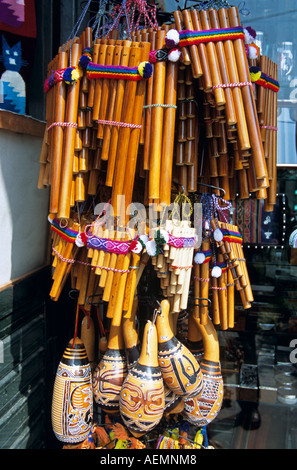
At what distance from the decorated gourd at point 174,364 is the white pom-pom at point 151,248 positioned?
0.25 m

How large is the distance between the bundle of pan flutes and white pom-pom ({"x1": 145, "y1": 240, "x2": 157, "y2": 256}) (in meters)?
0.05

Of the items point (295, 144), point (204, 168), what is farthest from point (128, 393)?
point (295, 144)

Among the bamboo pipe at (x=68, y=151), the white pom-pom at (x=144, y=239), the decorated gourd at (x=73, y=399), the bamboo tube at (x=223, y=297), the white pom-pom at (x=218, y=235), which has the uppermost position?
→ the bamboo pipe at (x=68, y=151)

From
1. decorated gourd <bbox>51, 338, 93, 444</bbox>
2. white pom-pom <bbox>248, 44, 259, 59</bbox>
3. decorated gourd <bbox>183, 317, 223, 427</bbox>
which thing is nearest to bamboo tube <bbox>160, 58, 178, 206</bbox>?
white pom-pom <bbox>248, 44, 259, 59</bbox>

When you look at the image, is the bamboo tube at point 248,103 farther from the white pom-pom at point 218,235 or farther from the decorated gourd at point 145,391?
the decorated gourd at point 145,391

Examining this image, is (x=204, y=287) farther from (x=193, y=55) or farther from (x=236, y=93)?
(x=193, y=55)

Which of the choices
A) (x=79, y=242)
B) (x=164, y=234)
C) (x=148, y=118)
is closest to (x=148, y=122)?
(x=148, y=118)

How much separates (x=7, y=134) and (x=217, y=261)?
3.15ft

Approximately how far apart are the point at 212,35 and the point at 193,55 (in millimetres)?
83

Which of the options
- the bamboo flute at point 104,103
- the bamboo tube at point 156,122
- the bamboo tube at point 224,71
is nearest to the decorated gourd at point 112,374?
the bamboo tube at point 156,122

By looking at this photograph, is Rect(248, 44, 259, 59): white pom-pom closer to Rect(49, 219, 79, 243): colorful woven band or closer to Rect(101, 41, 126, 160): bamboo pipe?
Rect(101, 41, 126, 160): bamboo pipe

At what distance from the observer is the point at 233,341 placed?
2125mm

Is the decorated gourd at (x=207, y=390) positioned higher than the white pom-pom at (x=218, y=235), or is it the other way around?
the white pom-pom at (x=218, y=235)

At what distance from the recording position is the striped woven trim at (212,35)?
3.84 feet
